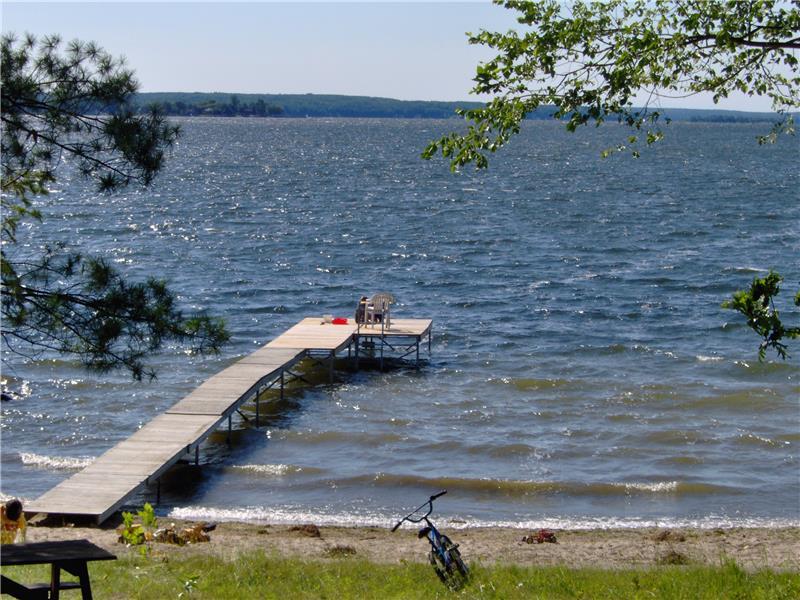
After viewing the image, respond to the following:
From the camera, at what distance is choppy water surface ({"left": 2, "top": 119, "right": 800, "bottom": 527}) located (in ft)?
55.8

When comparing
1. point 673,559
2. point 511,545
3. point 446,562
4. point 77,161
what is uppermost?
point 77,161

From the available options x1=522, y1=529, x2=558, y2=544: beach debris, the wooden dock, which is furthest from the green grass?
the wooden dock

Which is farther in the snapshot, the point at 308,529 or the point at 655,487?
the point at 655,487

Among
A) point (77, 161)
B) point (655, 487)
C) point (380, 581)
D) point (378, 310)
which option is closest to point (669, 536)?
point (655, 487)

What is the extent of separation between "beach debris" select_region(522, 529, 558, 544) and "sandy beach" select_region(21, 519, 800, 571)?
0.28ft

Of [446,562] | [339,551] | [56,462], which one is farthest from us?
[56,462]

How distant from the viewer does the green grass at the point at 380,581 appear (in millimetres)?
9695

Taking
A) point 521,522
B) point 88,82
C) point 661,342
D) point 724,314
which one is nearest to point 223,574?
point 88,82

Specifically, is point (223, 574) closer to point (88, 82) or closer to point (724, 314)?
point (88, 82)

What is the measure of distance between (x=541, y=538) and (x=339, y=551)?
2769mm

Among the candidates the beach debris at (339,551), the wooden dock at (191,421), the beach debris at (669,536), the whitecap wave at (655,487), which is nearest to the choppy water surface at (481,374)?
the whitecap wave at (655,487)

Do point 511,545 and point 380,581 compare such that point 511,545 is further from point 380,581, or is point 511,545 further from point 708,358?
point 708,358

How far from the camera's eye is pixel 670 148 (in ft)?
416

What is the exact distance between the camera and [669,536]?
14578 mm
